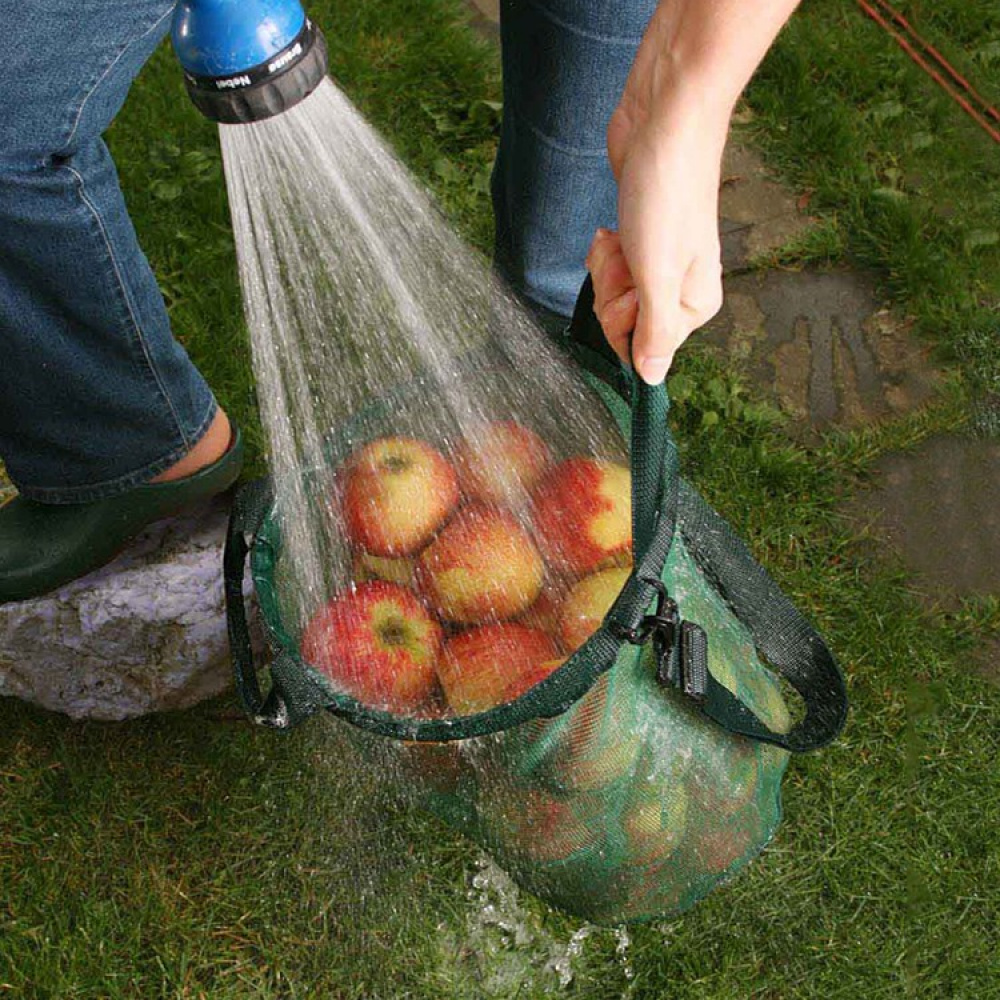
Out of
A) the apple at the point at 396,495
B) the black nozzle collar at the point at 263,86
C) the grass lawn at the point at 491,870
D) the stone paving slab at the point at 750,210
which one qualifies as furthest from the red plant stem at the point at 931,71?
the black nozzle collar at the point at 263,86

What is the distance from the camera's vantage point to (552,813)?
143 centimetres

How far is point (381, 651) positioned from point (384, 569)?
0.12m

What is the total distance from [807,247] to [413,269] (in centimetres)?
97

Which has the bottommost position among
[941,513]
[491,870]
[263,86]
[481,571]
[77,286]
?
[491,870]

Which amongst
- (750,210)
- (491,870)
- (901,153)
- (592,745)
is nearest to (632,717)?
(592,745)

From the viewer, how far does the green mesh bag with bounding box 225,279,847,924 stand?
3.99 ft

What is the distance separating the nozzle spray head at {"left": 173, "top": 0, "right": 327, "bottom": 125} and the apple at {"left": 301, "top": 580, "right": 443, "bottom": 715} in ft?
1.85

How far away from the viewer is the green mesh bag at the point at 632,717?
1216mm

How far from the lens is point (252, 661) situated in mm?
1481

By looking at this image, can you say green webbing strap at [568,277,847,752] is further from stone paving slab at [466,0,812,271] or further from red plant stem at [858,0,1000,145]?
red plant stem at [858,0,1000,145]

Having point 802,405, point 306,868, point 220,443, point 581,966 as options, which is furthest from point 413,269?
point 581,966

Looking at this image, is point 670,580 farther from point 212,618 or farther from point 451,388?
point 212,618

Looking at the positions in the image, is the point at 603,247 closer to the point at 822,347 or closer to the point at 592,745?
the point at 592,745

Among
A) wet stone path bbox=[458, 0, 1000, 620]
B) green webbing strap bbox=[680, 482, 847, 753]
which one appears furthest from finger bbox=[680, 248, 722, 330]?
wet stone path bbox=[458, 0, 1000, 620]
